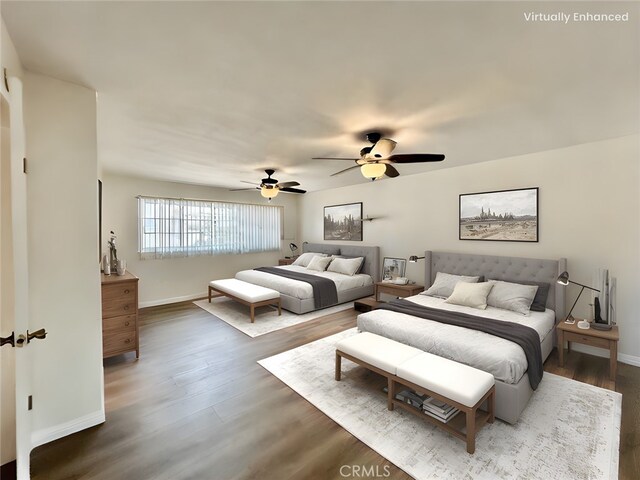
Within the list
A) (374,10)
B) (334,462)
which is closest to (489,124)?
(374,10)

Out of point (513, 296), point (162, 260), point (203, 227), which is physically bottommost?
point (513, 296)

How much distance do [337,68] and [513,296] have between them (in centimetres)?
329

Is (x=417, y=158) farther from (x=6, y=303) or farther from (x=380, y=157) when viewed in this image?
(x=6, y=303)

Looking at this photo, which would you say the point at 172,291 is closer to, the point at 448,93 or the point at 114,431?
the point at 114,431

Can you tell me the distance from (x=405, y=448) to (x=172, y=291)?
5.29 meters

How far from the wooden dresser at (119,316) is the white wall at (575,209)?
4453 millimetres

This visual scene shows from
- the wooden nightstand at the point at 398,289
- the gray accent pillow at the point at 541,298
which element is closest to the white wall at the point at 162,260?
the wooden nightstand at the point at 398,289

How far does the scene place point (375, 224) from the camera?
5848 mm

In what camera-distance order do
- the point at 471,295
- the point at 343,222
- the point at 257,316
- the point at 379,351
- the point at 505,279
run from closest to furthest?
1. the point at 379,351
2. the point at 471,295
3. the point at 505,279
4. the point at 257,316
5. the point at 343,222

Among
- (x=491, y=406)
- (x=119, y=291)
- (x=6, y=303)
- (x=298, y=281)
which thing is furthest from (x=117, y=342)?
(x=491, y=406)

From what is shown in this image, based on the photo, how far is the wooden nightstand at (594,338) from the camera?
270cm

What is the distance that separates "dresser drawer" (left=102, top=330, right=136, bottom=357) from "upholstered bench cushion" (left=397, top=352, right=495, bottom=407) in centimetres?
297

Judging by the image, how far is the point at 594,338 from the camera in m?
2.81

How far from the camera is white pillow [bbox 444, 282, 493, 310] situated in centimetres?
→ 342
